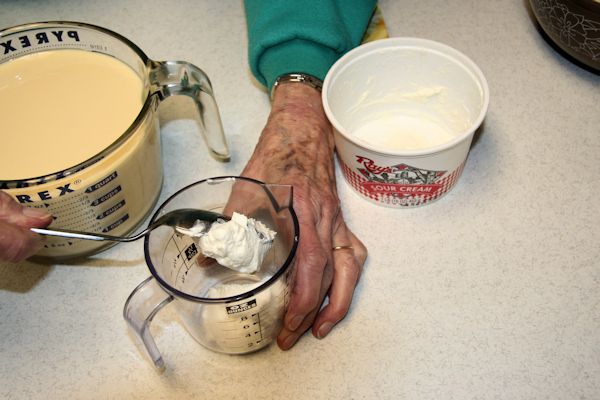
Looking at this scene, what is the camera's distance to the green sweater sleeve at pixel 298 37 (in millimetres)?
930

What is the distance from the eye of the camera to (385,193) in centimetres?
84

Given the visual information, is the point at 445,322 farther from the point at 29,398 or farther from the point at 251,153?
the point at 29,398

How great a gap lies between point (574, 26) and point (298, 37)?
40 cm

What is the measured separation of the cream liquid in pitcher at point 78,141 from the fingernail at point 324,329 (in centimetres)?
29

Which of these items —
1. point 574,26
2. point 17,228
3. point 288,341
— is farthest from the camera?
point 574,26

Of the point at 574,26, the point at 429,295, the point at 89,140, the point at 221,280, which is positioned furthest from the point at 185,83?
the point at 574,26

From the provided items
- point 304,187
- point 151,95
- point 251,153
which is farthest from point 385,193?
point 151,95

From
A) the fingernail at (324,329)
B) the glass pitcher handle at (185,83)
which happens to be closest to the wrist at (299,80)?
the glass pitcher handle at (185,83)

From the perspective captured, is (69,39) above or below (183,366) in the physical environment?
above

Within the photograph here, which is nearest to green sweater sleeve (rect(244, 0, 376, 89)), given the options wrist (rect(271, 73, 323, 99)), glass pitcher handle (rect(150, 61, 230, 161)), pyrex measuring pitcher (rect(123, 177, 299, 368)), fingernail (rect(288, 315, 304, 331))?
wrist (rect(271, 73, 323, 99))

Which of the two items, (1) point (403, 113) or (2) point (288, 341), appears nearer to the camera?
(2) point (288, 341)

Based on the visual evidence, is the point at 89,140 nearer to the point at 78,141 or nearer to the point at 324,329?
the point at 78,141

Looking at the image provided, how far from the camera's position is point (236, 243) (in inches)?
25.3

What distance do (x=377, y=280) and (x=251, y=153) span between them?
0.93ft
